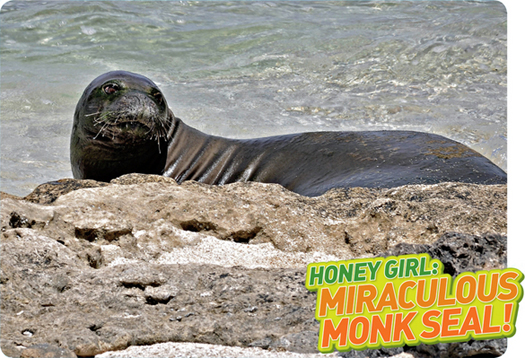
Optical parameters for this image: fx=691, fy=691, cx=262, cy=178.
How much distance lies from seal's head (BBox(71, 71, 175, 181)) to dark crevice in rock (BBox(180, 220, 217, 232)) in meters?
2.49

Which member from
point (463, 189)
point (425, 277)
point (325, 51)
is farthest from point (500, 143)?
point (425, 277)

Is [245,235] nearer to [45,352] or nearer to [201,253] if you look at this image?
[201,253]

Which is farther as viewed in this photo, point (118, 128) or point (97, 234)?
point (118, 128)

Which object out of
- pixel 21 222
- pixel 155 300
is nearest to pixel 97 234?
pixel 21 222

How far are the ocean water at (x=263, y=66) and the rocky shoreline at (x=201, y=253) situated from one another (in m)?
4.18

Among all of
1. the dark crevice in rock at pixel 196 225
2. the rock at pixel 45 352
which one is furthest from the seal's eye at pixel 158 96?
the rock at pixel 45 352

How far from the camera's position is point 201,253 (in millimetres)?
3396

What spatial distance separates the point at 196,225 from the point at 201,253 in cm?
26

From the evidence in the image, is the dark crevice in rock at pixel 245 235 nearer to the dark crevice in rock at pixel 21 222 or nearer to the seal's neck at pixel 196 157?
the dark crevice in rock at pixel 21 222

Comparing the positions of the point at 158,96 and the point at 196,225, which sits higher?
the point at 158,96

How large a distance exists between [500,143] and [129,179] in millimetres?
5924

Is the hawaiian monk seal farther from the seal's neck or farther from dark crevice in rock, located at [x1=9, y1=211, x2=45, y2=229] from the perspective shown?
dark crevice in rock, located at [x1=9, y1=211, x2=45, y2=229]

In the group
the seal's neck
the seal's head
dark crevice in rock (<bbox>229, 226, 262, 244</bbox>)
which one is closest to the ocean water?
the seal's head

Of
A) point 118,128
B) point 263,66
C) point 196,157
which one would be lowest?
point 196,157
